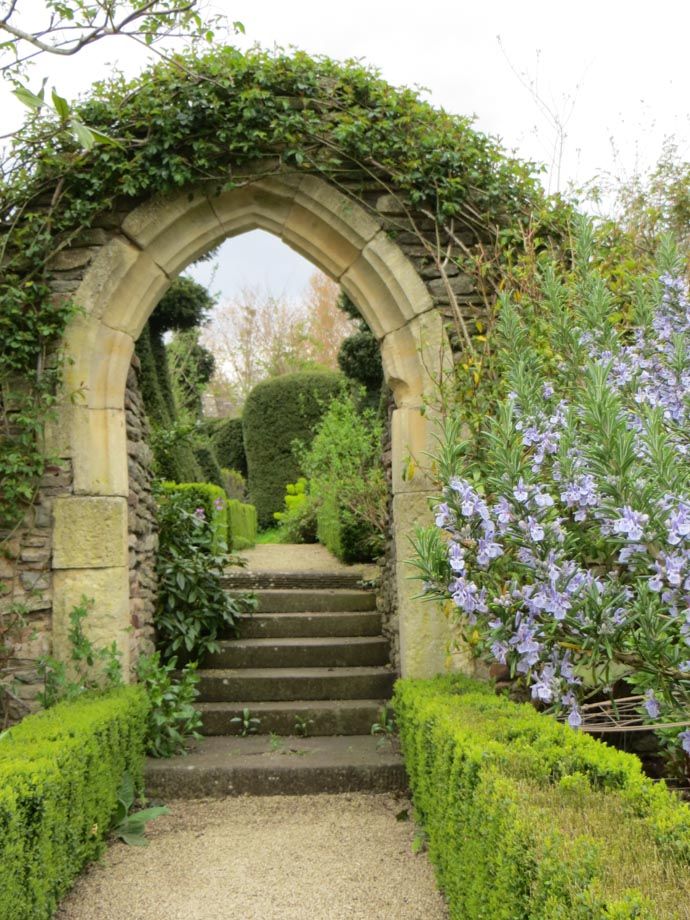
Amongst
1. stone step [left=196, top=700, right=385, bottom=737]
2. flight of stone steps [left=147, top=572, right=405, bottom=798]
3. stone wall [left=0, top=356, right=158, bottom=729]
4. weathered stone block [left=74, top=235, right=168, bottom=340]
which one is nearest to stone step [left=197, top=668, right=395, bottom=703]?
flight of stone steps [left=147, top=572, right=405, bottom=798]

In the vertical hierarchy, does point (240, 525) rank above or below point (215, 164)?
below

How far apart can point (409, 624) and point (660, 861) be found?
280cm

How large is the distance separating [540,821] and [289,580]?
474cm

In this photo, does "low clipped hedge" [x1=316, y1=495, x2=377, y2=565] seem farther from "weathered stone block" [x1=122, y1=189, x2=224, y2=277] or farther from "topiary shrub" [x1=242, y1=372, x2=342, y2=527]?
"topiary shrub" [x1=242, y1=372, x2=342, y2=527]

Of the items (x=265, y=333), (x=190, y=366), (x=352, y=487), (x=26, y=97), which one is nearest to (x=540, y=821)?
(x=26, y=97)

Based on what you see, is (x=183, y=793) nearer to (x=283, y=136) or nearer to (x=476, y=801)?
(x=476, y=801)

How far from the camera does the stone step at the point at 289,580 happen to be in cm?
660

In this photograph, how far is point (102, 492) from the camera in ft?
14.4

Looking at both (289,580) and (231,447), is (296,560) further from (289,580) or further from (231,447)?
(231,447)

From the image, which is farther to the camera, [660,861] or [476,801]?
[476,801]

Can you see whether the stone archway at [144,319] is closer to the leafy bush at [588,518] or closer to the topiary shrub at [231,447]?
the leafy bush at [588,518]

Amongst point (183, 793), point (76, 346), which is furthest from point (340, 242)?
point (183, 793)

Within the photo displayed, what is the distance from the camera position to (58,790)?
295 cm

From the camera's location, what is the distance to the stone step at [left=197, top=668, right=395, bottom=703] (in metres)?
5.16
